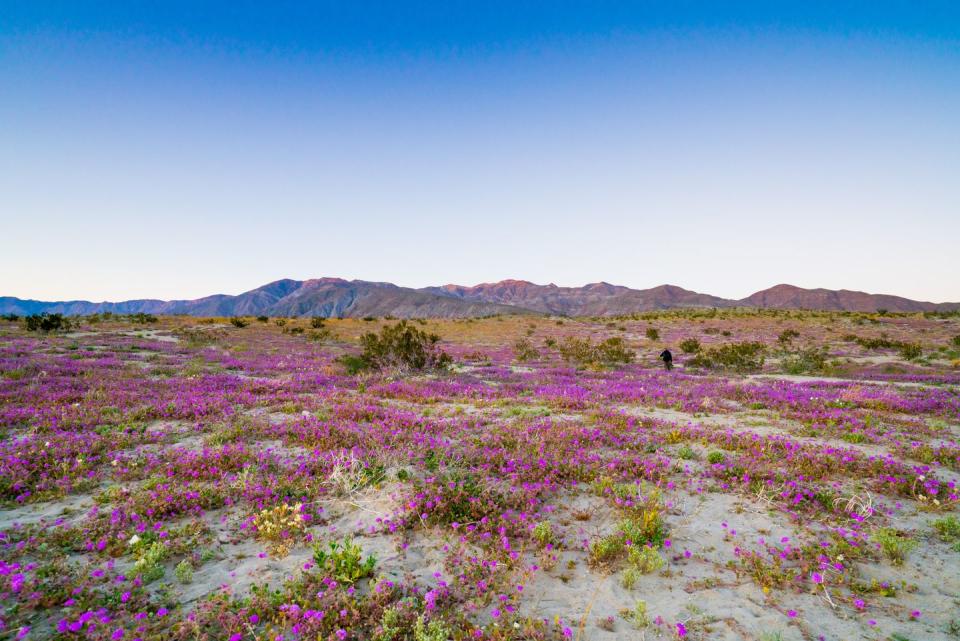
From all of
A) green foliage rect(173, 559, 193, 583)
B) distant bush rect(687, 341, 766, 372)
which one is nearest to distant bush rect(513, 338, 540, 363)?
distant bush rect(687, 341, 766, 372)

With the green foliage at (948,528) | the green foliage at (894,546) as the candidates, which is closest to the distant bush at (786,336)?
the green foliage at (948,528)

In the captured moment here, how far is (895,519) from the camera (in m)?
6.17

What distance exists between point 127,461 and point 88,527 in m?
2.60

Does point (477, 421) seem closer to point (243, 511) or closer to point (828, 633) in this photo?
point (243, 511)

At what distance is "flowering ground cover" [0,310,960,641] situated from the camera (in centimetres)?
406

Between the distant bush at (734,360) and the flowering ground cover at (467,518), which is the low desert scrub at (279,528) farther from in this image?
the distant bush at (734,360)

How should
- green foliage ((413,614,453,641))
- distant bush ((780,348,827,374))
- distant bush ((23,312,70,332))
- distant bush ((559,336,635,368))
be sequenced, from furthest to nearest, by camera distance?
distant bush ((23,312,70,332)), distant bush ((559,336,635,368)), distant bush ((780,348,827,374)), green foliage ((413,614,453,641))

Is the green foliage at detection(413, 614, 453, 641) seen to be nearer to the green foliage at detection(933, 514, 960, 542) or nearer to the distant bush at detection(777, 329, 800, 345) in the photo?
the green foliage at detection(933, 514, 960, 542)

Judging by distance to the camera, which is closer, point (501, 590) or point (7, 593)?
point (7, 593)

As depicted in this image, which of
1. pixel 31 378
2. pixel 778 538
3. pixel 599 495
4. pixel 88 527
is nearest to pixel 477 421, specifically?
pixel 599 495

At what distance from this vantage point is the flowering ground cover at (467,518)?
406 centimetres

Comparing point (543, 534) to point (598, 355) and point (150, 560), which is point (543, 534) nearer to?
point (150, 560)

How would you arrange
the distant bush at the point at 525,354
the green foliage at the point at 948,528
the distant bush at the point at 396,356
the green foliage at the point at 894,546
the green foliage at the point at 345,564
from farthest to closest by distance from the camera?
the distant bush at the point at 525,354 < the distant bush at the point at 396,356 < the green foliage at the point at 948,528 < the green foliage at the point at 894,546 < the green foliage at the point at 345,564

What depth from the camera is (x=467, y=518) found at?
5836 millimetres
